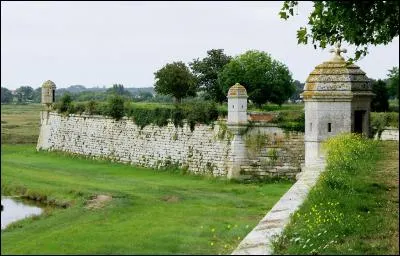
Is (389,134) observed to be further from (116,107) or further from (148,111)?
(116,107)

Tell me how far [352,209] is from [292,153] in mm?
16167

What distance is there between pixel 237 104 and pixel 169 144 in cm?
569

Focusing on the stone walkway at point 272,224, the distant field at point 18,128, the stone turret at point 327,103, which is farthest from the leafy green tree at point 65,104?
the stone walkway at point 272,224

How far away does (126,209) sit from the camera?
17.4 meters

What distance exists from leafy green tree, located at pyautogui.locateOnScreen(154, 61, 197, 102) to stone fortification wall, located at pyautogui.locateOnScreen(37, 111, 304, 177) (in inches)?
120

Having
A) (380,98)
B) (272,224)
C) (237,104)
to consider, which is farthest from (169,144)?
(272,224)

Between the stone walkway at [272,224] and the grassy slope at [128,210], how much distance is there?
1.50 ft

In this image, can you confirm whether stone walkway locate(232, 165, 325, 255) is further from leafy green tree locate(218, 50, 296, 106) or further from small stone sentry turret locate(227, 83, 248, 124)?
leafy green tree locate(218, 50, 296, 106)

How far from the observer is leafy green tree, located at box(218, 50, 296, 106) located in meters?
36.7

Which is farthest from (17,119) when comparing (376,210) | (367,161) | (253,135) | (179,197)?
(376,210)

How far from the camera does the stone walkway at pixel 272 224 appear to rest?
25.9ft

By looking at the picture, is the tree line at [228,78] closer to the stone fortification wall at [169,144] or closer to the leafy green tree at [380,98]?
the leafy green tree at [380,98]

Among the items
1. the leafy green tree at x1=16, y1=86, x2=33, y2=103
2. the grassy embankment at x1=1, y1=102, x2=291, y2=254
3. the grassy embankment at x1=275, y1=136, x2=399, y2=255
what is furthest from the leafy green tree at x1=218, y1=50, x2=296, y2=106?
the leafy green tree at x1=16, y1=86, x2=33, y2=103

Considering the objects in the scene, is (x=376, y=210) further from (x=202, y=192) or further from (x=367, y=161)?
(x=202, y=192)
